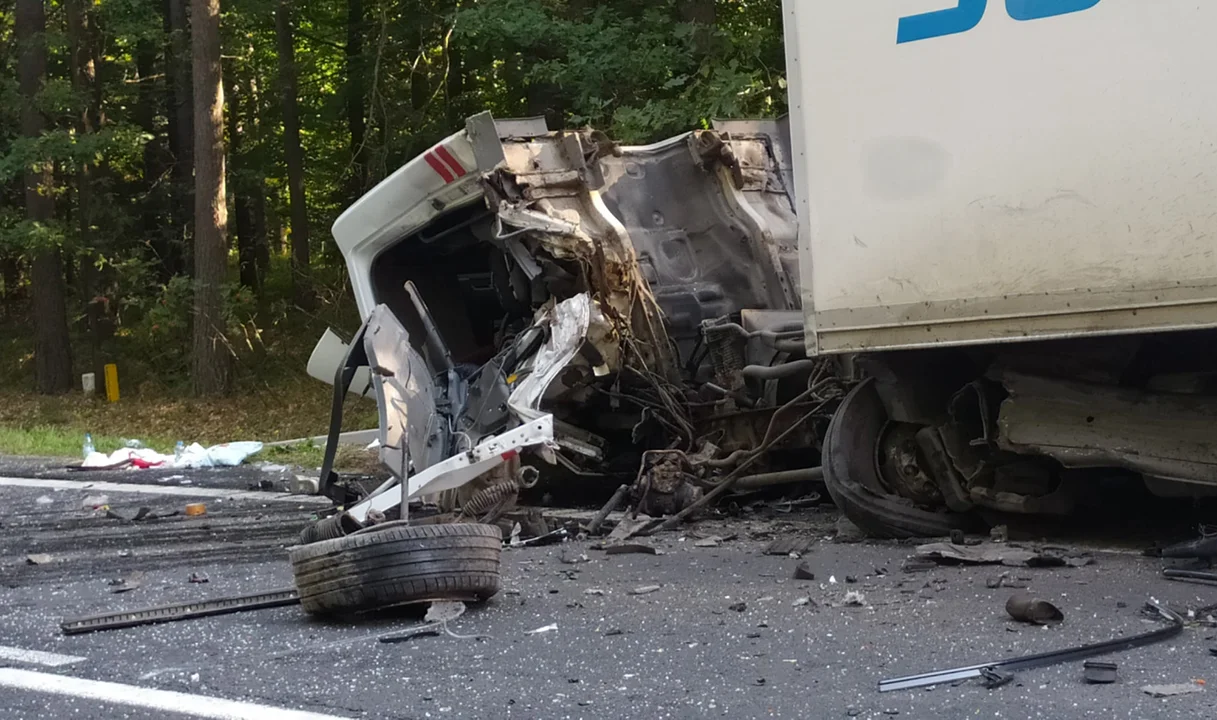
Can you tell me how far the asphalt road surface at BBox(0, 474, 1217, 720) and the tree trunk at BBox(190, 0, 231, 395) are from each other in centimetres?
1157

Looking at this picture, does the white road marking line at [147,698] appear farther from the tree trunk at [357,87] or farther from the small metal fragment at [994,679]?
the tree trunk at [357,87]

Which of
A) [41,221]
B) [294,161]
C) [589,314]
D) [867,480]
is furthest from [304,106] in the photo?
[867,480]

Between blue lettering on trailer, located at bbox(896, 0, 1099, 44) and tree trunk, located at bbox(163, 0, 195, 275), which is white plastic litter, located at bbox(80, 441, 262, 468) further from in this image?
tree trunk, located at bbox(163, 0, 195, 275)

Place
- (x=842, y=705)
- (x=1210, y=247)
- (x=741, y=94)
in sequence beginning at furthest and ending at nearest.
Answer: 1. (x=741, y=94)
2. (x=1210, y=247)
3. (x=842, y=705)

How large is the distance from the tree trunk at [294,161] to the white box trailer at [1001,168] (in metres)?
16.4

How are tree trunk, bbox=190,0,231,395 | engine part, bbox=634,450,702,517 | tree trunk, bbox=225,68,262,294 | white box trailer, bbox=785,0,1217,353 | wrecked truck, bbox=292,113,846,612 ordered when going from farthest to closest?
tree trunk, bbox=225,68,262,294, tree trunk, bbox=190,0,231,395, engine part, bbox=634,450,702,517, wrecked truck, bbox=292,113,846,612, white box trailer, bbox=785,0,1217,353

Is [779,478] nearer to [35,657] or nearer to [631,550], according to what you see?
[631,550]

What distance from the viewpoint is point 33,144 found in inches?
704

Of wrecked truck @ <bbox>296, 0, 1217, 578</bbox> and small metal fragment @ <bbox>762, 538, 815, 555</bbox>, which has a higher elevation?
wrecked truck @ <bbox>296, 0, 1217, 578</bbox>

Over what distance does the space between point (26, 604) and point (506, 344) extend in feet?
9.71

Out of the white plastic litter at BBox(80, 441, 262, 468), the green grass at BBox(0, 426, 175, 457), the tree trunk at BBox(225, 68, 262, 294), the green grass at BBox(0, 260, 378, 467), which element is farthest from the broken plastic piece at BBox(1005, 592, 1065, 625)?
the tree trunk at BBox(225, 68, 262, 294)

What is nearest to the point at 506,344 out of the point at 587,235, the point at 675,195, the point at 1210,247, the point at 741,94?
the point at 587,235

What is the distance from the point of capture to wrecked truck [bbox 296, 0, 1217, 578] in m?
4.18

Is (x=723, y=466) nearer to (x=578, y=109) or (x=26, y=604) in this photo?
(x=26, y=604)
